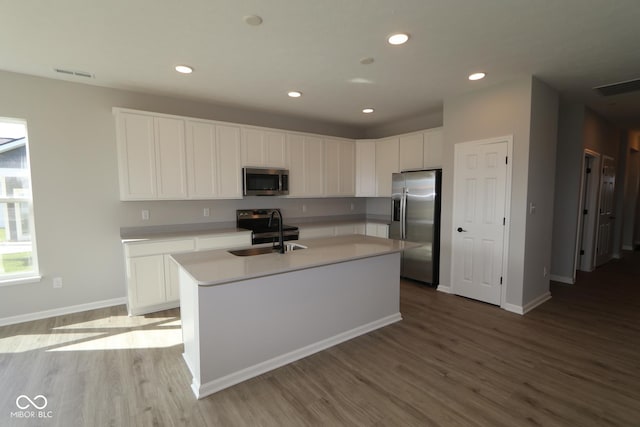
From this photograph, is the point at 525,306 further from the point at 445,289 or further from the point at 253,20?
the point at 253,20

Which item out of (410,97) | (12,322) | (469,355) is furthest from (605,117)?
(12,322)

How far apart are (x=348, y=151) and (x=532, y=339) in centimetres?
389

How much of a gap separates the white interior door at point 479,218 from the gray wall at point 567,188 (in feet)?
6.41

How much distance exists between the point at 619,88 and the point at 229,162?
504 cm

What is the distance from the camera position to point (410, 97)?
160 inches

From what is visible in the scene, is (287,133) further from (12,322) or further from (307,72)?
(12,322)

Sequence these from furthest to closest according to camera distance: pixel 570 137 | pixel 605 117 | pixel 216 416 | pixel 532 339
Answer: pixel 605 117 → pixel 570 137 → pixel 532 339 → pixel 216 416

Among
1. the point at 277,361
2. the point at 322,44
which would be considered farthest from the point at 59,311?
the point at 322,44

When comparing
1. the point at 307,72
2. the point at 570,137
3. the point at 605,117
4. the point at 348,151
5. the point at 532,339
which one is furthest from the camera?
the point at 348,151

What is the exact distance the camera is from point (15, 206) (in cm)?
335

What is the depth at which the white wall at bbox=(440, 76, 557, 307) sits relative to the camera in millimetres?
3385

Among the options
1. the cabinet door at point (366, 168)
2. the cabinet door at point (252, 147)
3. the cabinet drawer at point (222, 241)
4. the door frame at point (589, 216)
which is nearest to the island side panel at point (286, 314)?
the cabinet drawer at point (222, 241)

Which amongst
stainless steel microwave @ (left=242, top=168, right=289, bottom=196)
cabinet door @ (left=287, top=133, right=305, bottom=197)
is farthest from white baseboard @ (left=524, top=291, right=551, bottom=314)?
stainless steel microwave @ (left=242, top=168, right=289, bottom=196)

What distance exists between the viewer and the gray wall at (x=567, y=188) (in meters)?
4.58
